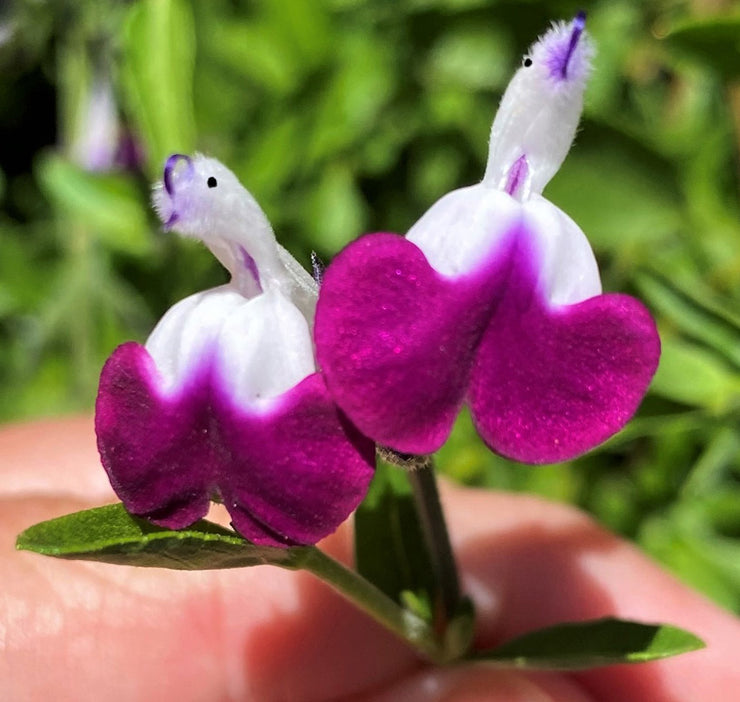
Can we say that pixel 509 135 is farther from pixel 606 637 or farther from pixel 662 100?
pixel 662 100

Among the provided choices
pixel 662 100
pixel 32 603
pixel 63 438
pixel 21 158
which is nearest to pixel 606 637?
pixel 32 603

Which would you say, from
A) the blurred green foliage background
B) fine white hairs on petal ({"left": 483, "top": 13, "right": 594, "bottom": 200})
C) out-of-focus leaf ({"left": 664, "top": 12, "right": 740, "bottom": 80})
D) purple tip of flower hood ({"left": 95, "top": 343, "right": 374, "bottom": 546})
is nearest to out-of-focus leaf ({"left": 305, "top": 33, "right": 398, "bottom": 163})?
the blurred green foliage background

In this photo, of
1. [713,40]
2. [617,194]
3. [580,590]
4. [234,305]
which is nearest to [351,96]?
[617,194]

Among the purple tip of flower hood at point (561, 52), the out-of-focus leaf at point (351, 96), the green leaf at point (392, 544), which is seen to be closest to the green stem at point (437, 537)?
the green leaf at point (392, 544)

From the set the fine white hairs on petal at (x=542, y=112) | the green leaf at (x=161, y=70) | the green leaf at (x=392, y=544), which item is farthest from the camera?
the green leaf at (x=161, y=70)

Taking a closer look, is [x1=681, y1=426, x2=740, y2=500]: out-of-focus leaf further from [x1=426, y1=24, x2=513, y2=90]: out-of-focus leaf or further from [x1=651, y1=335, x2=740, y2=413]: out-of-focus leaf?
[x1=426, y1=24, x2=513, y2=90]: out-of-focus leaf

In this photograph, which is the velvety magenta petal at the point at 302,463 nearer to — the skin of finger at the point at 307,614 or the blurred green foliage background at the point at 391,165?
the skin of finger at the point at 307,614
